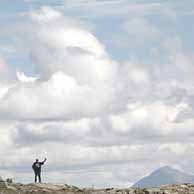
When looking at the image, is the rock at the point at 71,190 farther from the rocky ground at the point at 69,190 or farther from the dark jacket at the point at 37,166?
the dark jacket at the point at 37,166

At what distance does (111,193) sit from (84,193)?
342 cm

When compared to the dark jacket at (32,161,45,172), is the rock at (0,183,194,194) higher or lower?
lower

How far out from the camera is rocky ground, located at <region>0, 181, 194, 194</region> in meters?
99.8

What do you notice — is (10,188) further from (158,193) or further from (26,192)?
(158,193)

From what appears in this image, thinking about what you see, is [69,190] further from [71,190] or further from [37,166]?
[37,166]

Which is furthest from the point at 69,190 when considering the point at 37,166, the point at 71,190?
the point at 37,166

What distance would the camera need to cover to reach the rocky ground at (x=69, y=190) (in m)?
99.8

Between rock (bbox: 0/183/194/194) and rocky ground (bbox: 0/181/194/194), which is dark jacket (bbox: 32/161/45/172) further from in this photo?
rocky ground (bbox: 0/181/194/194)

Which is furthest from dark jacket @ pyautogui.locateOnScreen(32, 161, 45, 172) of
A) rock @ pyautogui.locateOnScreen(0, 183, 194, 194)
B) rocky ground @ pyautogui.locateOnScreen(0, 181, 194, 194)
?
rocky ground @ pyautogui.locateOnScreen(0, 181, 194, 194)

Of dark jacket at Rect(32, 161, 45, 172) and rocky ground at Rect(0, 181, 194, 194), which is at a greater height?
dark jacket at Rect(32, 161, 45, 172)

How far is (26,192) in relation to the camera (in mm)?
98750

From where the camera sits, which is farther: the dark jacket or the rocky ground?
the dark jacket

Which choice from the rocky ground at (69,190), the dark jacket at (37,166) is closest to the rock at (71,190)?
the rocky ground at (69,190)

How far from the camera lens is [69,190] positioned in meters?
104
